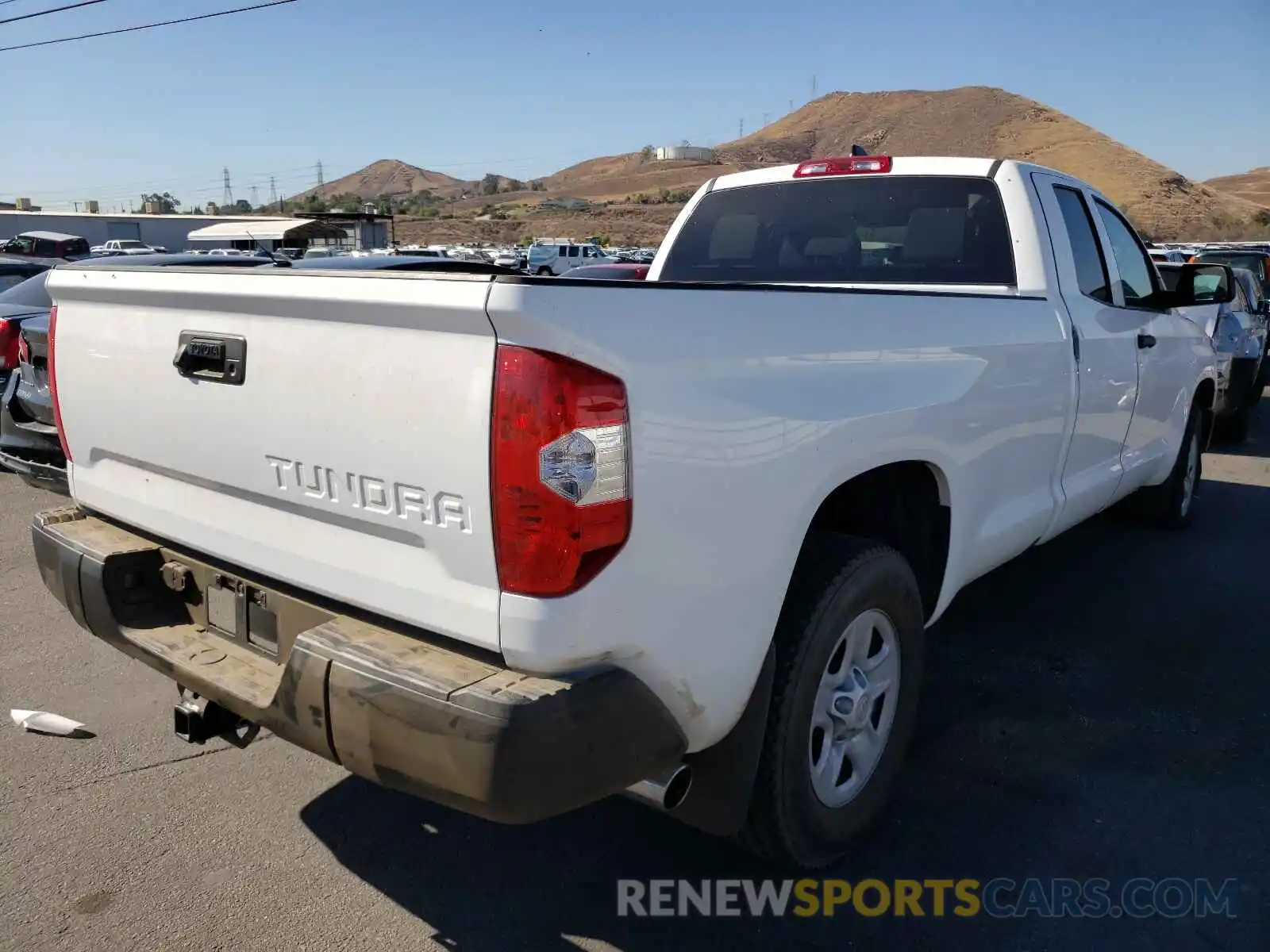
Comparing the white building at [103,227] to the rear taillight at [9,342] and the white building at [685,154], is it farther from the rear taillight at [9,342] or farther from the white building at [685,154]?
the white building at [685,154]

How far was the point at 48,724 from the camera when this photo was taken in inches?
147

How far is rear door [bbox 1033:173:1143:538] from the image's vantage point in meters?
4.23

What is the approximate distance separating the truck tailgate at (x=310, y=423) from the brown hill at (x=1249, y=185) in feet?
342

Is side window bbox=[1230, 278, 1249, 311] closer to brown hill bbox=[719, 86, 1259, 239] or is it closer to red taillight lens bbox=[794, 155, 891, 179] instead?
red taillight lens bbox=[794, 155, 891, 179]

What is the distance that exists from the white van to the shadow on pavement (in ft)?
108

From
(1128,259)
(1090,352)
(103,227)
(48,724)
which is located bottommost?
(48,724)

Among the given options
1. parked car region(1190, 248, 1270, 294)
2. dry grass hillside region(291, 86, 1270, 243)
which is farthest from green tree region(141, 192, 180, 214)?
parked car region(1190, 248, 1270, 294)

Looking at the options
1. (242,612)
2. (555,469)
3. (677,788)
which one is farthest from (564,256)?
(555,469)

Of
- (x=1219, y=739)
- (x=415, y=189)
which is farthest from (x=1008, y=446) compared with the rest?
(x=415, y=189)

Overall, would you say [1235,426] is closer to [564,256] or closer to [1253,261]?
[1253,261]

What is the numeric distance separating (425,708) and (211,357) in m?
1.10

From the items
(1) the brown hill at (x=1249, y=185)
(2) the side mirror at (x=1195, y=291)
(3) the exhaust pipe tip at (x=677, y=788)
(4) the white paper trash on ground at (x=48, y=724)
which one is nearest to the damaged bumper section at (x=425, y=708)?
(3) the exhaust pipe tip at (x=677, y=788)

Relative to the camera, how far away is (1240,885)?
2.97 metres

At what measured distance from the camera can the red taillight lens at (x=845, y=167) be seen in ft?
15.5
